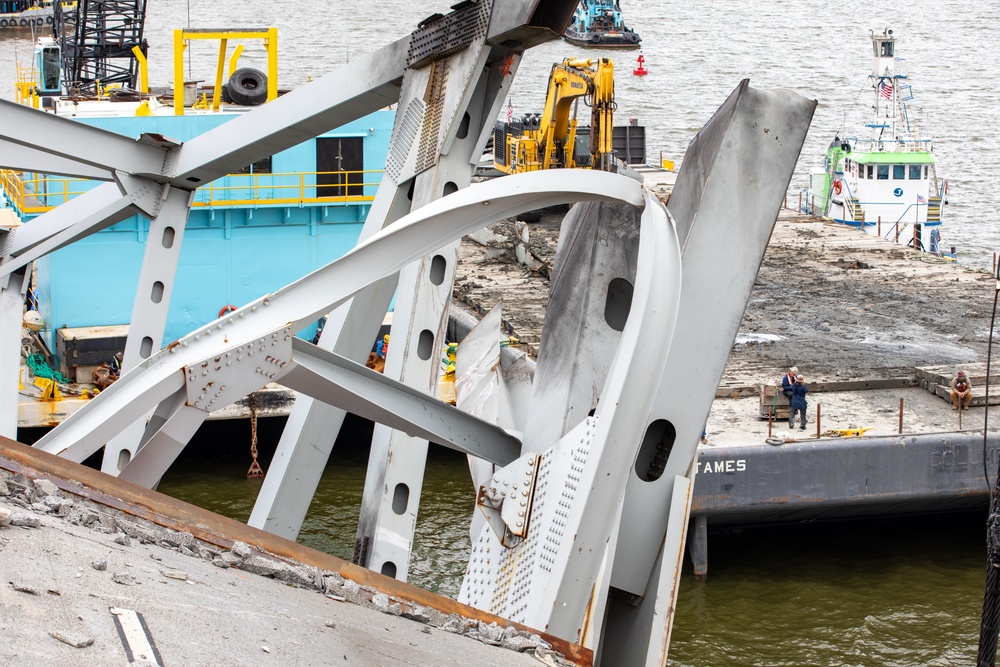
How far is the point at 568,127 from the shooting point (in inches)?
1478

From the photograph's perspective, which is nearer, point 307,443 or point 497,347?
point 497,347

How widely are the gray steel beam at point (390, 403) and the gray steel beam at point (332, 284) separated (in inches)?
11.8

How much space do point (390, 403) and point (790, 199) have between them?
46200mm

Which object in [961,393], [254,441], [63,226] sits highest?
[63,226]

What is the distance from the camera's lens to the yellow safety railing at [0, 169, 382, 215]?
2162 cm

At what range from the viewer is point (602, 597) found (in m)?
6.09

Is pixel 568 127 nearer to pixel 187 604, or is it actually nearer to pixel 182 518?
pixel 182 518

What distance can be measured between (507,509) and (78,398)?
15498 millimetres

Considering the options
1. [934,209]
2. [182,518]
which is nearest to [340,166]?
[182,518]

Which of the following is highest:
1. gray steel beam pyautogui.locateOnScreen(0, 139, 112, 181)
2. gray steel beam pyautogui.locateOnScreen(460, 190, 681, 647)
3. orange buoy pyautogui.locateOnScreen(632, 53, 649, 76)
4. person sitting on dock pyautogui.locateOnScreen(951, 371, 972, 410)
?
orange buoy pyautogui.locateOnScreen(632, 53, 649, 76)

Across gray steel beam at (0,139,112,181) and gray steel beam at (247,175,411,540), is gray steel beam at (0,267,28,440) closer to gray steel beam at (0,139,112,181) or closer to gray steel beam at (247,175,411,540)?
gray steel beam at (0,139,112,181)

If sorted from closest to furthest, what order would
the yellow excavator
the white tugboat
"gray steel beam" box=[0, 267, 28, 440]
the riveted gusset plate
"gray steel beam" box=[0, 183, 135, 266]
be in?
the riveted gusset plate, "gray steel beam" box=[0, 183, 135, 266], "gray steel beam" box=[0, 267, 28, 440], the yellow excavator, the white tugboat

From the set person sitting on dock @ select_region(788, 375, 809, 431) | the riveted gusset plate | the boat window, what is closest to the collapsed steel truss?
the riveted gusset plate

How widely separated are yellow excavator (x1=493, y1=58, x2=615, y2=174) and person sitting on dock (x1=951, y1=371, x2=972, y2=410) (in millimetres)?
14408
